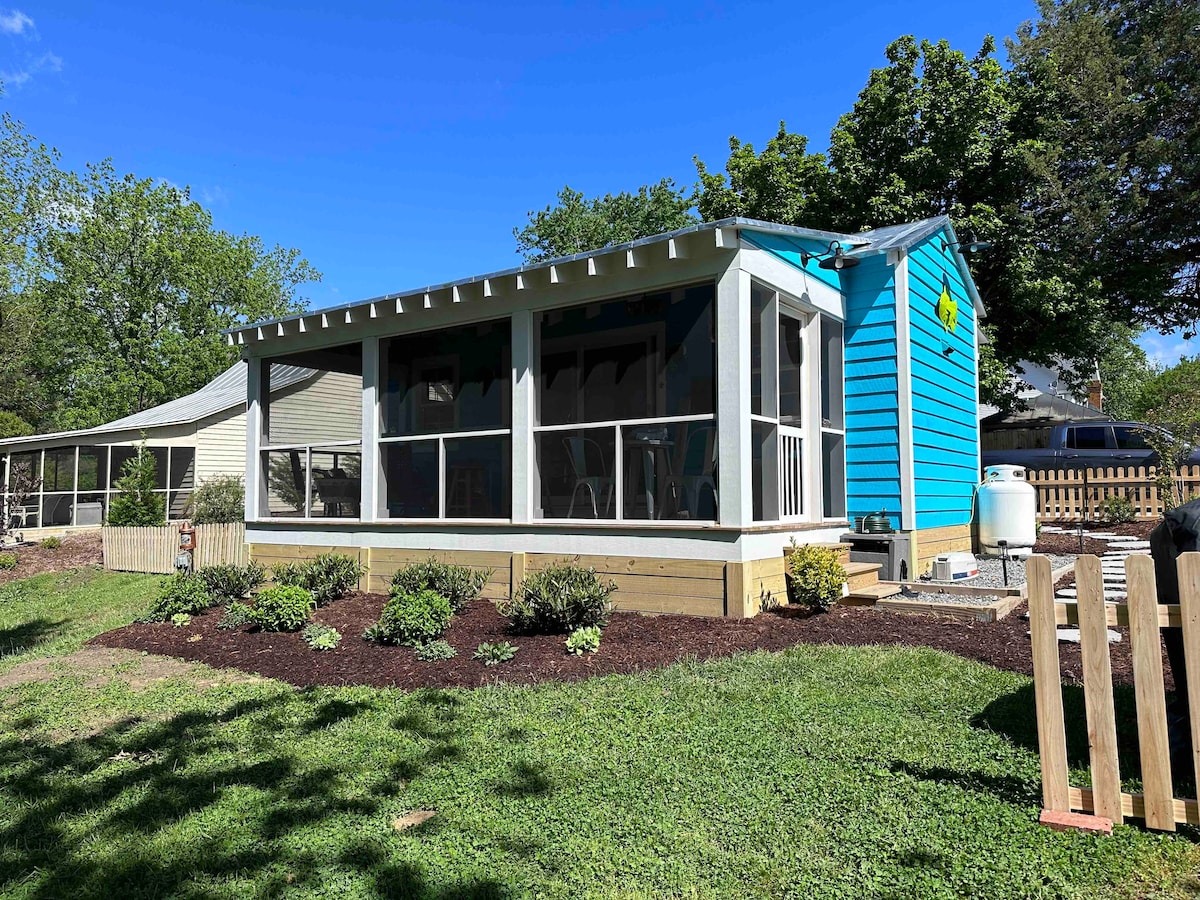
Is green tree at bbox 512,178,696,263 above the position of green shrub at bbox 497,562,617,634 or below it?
A: above

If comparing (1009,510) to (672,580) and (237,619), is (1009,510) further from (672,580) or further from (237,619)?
(237,619)

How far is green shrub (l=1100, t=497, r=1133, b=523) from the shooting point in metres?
13.5

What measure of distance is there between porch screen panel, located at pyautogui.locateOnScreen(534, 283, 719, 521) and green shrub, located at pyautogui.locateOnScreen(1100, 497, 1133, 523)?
407 inches

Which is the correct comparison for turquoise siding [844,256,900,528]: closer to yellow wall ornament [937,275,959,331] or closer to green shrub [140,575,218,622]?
yellow wall ornament [937,275,959,331]

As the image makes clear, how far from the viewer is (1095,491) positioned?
14.6m

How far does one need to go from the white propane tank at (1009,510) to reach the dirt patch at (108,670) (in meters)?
Answer: 8.46

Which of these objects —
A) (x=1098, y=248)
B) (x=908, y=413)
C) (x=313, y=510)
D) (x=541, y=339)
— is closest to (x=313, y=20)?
(x=313, y=510)

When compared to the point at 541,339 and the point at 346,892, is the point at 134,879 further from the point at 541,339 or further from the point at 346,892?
the point at 541,339

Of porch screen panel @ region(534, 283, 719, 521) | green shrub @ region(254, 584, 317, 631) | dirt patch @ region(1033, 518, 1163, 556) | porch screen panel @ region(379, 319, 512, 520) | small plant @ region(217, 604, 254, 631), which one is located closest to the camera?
green shrub @ region(254, 584, 317, 631)

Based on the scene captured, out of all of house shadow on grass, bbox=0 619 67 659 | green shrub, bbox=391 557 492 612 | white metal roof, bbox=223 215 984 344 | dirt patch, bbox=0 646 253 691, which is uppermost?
white metal roof, bbox=223 215 984 344

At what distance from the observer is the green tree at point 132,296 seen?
2869 cm

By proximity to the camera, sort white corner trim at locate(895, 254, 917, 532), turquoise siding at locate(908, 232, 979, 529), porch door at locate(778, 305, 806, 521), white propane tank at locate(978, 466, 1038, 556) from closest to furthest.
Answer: porch door at locate(778, 305, 806, 521) < white corner trim at locate(895, 254, 917, 532) < turquoise siding at locate(908, 232, 979, 529) < white propane tank at locate(978, 466, 1038, 556)

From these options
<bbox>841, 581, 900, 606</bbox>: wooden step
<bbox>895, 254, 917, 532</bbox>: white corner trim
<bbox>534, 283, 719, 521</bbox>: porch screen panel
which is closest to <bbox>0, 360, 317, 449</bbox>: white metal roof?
<bbox>534, 283, 719, 521</bbox>: porch screen panel

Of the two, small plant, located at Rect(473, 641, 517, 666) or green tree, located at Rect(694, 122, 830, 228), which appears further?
green tree, located at Rect(694, 122, 830, 228)
